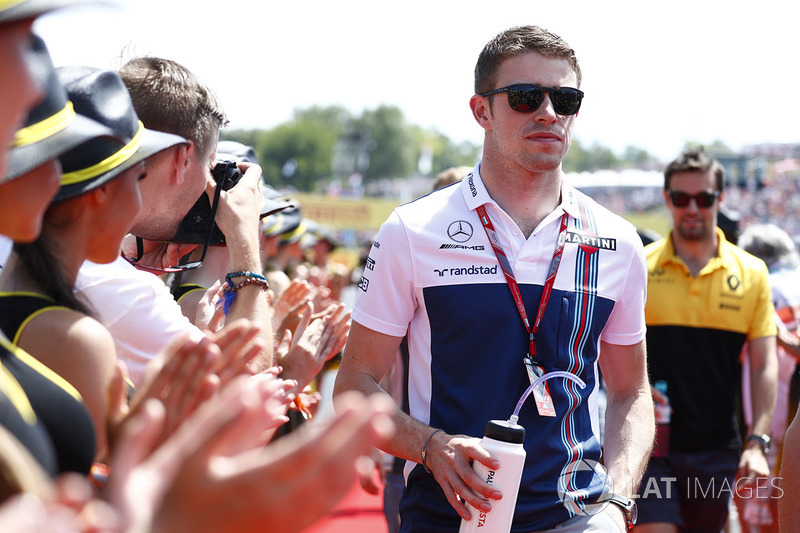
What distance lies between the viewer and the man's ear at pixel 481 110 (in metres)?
3.49

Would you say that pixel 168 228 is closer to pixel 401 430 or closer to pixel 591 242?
pixel 401 430

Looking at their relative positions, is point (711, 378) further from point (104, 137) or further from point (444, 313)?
point (104, 137)

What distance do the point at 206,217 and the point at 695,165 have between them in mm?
3629

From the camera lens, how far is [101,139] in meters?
2.06

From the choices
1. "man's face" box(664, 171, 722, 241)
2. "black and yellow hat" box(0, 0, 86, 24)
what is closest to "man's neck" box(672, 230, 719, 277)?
"man's face" box(664, 171, 722, 241)

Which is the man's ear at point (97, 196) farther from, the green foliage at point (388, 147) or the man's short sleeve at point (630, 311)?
the green foliage at point (388, 147)

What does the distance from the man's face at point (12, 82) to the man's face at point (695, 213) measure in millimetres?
4767

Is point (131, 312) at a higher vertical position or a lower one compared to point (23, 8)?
lower

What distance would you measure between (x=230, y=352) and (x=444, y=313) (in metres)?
1.34

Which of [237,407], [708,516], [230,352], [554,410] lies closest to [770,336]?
[708,516]

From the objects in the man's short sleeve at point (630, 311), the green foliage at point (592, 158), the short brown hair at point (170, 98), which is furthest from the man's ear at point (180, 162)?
the green foliage at point (592, 158)

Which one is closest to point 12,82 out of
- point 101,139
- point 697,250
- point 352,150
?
point 101,139

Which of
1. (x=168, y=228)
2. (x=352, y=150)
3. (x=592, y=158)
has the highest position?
(x=168, y=228)

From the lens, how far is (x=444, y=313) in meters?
3.11
